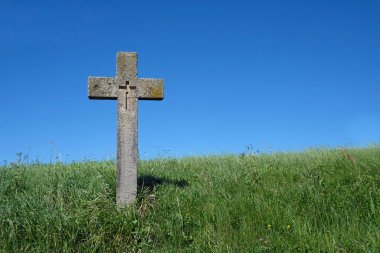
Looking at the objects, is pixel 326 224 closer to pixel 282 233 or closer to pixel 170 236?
pixel 282 233

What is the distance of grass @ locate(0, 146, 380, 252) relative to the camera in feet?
21.6

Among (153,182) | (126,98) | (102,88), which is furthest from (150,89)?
(153,182)

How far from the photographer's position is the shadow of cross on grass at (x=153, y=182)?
345 inches

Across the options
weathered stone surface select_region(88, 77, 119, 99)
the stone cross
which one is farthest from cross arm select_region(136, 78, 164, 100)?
weathered stone surface select_region(88, 77, 119, 99)

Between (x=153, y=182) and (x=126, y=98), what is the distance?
1.82 m

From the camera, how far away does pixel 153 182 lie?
9.13m

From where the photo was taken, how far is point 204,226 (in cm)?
716

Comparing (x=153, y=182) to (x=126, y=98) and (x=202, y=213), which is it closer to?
(x=126, y=98)

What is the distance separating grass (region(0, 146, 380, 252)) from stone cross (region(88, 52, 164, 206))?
1.14ft

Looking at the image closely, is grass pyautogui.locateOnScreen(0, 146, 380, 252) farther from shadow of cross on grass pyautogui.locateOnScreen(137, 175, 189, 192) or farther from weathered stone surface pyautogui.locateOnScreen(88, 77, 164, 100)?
weathered stone surface pyautogui.locateOnScreen(88, 77, 164, 100)

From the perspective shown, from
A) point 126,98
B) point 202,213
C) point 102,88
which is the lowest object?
point 202,213

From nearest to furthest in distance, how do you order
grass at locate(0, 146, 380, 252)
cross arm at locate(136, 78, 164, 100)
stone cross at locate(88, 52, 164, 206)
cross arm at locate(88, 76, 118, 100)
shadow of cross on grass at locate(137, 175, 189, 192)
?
1. grass at locate(0, 146, 380, 252)
2. stone cross at locate(88, 52, 164, 206)
3. cross arm at locate(88, 76, 118, 100)
4. cross arm at locate(136, 78, 164, 100)
5. shadow of cross on grass at locate(137, 175, 189, 192)

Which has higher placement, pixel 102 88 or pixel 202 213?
pixel 102 88

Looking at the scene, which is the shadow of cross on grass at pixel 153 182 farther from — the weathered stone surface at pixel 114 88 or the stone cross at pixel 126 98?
the weathered stone surface at pixel 114 88
